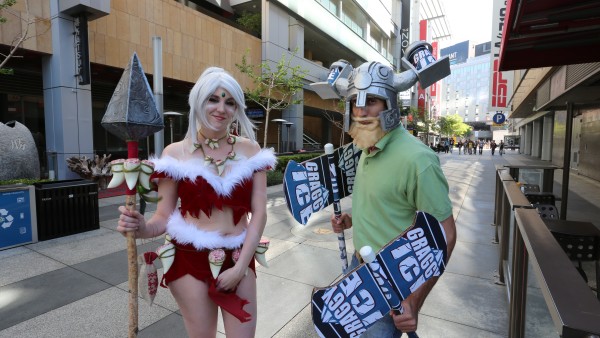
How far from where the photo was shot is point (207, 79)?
69.7 inches

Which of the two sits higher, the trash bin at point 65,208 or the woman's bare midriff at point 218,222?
the woman's bare midriff at point 218,222

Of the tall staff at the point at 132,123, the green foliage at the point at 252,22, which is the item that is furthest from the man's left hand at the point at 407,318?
the green foliage at the point at 252,22

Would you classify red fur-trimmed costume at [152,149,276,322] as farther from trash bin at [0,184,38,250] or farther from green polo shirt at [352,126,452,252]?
trash bin at [0,184,38,250]

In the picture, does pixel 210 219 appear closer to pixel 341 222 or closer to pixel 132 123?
pixel 132 123

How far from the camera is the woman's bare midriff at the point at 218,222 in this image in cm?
182

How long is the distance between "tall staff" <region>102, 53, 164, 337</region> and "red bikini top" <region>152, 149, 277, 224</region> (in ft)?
0.54

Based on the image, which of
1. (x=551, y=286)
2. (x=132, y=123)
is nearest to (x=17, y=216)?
(x=132, y=123)

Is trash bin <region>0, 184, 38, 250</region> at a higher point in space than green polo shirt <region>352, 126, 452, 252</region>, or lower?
lower

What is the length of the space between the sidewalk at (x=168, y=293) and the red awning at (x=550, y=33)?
8.92 ft

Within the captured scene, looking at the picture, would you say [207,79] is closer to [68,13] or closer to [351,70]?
[351,70]

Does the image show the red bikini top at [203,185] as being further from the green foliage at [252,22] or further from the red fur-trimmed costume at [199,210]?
the green foliage at [252,22]

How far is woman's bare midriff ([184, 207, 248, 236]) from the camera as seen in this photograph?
1817 millimetres

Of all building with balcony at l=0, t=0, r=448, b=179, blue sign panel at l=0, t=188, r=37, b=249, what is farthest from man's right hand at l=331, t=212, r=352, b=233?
building with balcony at l=0, t=0, r=448, b=179

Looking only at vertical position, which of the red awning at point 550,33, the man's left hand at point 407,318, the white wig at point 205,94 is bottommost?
the man's left hand at point 407,318
